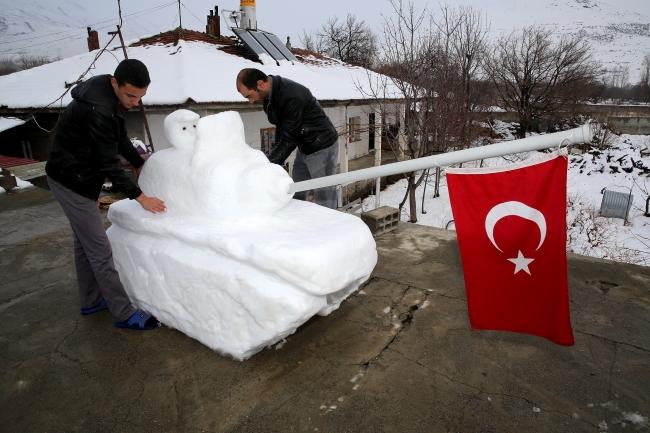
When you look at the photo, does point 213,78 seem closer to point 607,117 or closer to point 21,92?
point 21,92

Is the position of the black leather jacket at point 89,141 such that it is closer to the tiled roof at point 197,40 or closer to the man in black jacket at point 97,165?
the man in black jacket at point 97,165

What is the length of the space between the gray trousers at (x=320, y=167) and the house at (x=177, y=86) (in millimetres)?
4142

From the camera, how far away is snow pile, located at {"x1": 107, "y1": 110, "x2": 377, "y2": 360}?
2.21 m

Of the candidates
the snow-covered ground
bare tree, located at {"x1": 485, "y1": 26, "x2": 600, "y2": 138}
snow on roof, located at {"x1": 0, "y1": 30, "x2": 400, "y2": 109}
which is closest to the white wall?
snow on roof, located at {"x1": 0, "y1": 30, "x2": 400, "y2": 109}

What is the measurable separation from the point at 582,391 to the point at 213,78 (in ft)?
26.9

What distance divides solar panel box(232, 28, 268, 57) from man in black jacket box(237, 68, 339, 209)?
8.38 metres

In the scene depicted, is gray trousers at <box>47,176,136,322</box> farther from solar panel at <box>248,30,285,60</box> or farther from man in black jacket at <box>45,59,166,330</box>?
solar panel at <box>248,30,285,60</box>

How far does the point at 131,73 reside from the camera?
249 centimetres

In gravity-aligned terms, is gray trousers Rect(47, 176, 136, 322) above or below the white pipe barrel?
below

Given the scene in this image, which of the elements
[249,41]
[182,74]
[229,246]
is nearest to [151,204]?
[229,246]

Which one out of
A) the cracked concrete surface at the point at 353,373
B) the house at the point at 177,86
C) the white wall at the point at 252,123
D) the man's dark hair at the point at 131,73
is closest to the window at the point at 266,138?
the house at the point at 177,86

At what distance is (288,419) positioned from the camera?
81.8 inches

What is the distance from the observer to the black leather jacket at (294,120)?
330 cm

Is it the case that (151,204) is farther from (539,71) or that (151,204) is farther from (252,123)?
(539,71)
